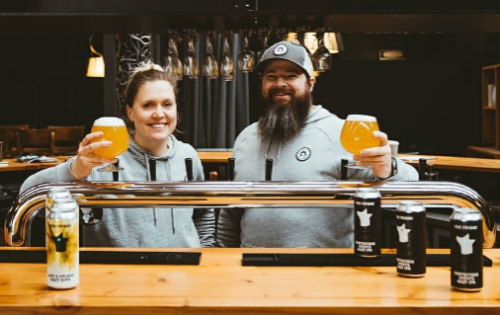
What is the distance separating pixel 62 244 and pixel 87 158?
40cm

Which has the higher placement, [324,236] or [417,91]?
[417,91]

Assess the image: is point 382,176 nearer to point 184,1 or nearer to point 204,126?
point 184,1

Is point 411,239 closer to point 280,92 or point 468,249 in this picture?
point 468,249

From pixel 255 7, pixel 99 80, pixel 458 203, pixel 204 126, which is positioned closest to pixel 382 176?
pixel 458 203

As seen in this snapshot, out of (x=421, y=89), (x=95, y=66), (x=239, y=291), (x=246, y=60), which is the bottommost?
(x=239, y=291)

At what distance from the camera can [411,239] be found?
1.58 m

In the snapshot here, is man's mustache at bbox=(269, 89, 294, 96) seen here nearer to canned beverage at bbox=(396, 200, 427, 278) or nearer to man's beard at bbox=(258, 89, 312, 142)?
man's beard at bbox=(258, 89, 312, 142)

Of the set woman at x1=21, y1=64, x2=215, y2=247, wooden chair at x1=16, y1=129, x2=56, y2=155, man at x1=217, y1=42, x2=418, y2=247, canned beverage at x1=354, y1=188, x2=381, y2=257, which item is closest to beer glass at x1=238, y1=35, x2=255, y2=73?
man at x1=217, y1=42, x2=418, y2=247

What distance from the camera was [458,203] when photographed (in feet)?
5.79

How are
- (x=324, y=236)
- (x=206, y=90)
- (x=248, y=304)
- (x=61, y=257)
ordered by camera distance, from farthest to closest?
1. (x=206, y=90)
2. (x=324, y=236)
3. (x=61, y=257)
4. (x=248, y=304)

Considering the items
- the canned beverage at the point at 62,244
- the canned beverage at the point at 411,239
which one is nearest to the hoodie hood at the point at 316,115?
the canned beverage at the point at 411,239

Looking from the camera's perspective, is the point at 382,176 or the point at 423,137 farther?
the point at 423,137

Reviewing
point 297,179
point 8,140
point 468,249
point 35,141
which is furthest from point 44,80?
point 468,249

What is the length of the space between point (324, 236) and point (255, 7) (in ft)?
3.03
